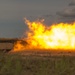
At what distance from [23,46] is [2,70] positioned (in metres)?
22.7

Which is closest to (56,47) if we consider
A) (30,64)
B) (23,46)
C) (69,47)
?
(69,47)

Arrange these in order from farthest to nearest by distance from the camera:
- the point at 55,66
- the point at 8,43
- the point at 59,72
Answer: the point at 8,43 → the point at 55,66 → the point at 59,72

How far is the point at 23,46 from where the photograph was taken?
38938 mm

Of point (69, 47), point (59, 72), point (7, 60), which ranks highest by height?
point (69, 47)

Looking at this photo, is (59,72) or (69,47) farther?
(69,47)

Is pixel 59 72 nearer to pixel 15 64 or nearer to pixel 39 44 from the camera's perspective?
pixel 15 64

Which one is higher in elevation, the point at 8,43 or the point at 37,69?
the point at 8,43

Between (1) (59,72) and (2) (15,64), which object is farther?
(2) (15,64)

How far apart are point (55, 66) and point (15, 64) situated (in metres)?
2.15

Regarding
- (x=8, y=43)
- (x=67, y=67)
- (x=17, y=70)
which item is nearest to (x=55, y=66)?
(x=67, y=67)

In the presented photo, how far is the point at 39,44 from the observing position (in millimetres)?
38906

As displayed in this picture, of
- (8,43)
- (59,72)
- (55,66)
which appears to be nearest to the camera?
(59,72)

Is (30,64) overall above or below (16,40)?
below

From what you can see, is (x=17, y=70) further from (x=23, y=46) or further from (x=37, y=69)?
(x=23, y=46)
